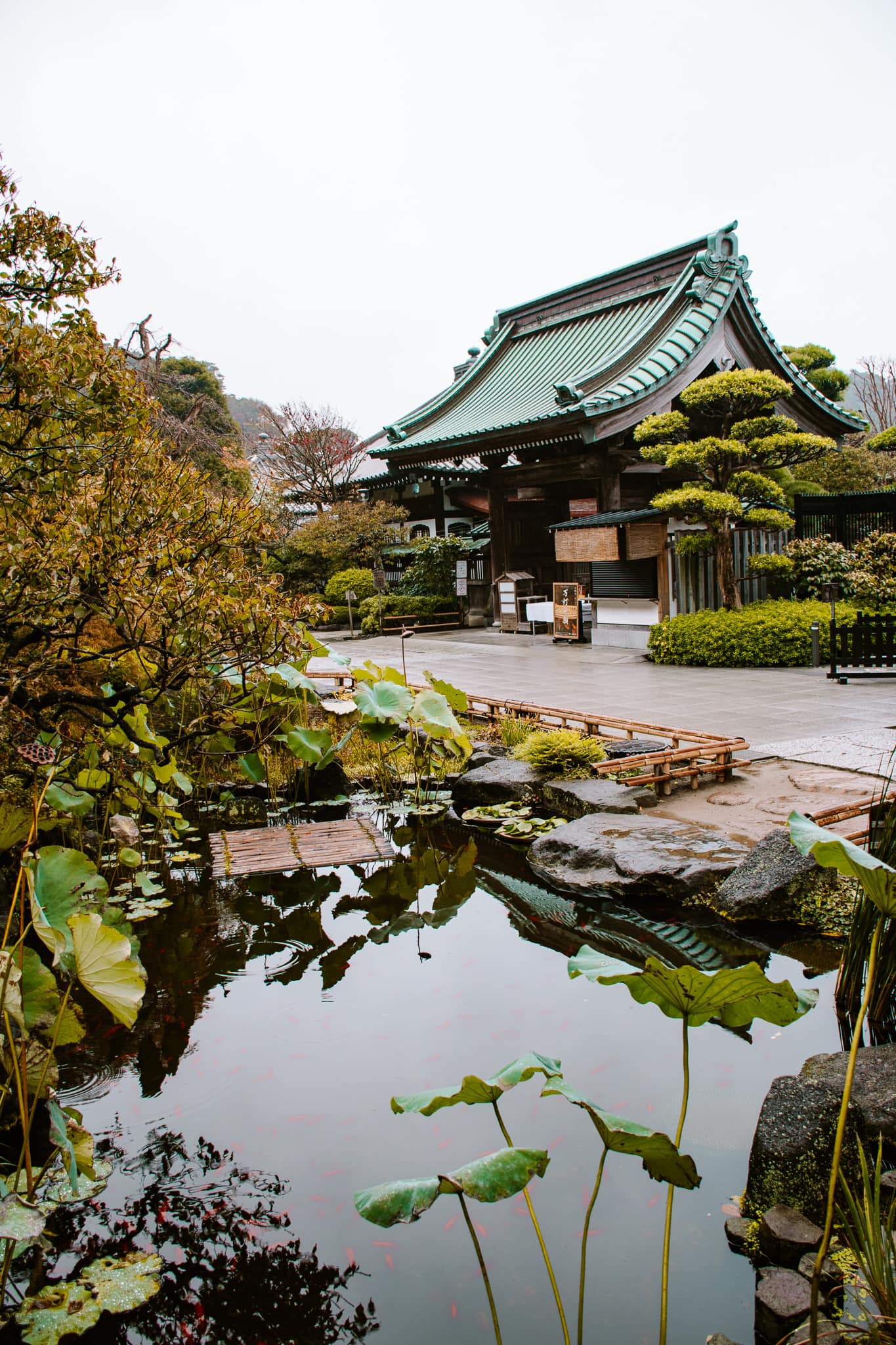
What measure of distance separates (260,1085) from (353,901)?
74.2 inches

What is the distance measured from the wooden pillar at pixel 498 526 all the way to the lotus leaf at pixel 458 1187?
1630 cm

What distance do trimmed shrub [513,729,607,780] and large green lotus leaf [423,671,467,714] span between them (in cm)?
69

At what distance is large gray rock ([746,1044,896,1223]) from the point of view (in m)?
2.27

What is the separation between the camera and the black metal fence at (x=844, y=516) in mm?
13414

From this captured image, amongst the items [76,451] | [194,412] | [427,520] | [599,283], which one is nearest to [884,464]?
[599,283]

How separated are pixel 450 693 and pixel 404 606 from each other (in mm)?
13164

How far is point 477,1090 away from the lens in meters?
1.90

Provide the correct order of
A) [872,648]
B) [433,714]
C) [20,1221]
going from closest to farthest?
[20,1221] < [433,714] < [872,648]

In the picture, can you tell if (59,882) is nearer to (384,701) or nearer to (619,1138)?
(619,1138)

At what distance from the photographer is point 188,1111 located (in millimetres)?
3002

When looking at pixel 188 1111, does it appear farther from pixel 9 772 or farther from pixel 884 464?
pixel 884 464

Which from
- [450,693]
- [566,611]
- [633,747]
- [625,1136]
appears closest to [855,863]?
[625,1136]

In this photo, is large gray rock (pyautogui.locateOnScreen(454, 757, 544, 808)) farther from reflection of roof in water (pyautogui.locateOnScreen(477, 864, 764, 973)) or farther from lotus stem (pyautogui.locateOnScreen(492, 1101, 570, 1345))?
lotus stem (pyautogui.locateOnScreen(492, 1101, 570, 1345))

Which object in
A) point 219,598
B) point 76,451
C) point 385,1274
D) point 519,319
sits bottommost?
point 385,1274
